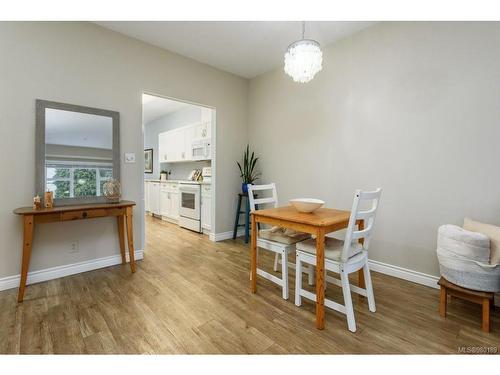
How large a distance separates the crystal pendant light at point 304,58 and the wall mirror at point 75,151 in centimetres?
204

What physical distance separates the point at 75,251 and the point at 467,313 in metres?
3.62

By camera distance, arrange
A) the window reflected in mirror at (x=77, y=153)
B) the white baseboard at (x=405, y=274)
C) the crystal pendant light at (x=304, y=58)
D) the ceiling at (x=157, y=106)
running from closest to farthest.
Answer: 1. the crystal pendant light at (x=304, y=58)
2. the white baseboard at (x=405, y=274)
3. the window reflected in mirror at (x=77, y=153)
4. the ceiling at (x=157, y=106)

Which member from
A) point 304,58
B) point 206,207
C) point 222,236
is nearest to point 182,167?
point 206,207

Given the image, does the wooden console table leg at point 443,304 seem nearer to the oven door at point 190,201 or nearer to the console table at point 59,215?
the console table at point 59,215

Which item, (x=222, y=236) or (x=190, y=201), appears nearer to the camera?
(x=222, y=236)

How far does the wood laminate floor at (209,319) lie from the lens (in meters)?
1.49

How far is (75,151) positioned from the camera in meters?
2.56

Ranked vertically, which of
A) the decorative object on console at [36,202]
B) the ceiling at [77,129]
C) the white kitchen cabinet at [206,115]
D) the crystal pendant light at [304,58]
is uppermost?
the white kitchen cabinet at [206,115]

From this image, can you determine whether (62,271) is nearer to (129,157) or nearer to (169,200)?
(129,157)

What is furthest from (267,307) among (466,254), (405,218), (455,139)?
(455,139)

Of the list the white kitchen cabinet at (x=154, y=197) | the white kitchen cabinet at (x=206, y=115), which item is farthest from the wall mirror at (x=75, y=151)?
the white kitchen cabinet at (x=154, y=197)

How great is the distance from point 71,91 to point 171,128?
3594 millimetres

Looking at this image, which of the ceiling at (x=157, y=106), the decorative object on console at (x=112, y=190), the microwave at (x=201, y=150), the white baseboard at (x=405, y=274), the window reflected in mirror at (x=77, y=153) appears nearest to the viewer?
the white baseboard at (x=405, y=274)

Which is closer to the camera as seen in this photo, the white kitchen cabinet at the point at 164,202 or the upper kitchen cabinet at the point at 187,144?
→ the upper kitchen cabinet at the point at 187,144
